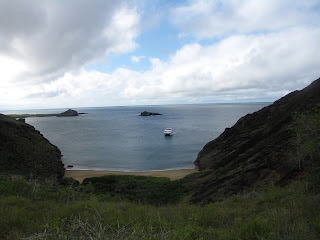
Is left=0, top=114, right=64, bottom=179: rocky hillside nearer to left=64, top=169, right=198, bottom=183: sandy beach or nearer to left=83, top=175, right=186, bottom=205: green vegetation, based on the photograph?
left=64, top=169, right=198, bottom=183: sandy beach

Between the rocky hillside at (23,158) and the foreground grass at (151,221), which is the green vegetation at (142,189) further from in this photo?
the foreground grass at (151,221)

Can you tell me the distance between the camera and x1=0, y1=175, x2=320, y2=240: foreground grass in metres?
5.43

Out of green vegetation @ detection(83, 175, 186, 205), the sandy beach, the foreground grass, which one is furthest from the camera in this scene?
the sandy beach

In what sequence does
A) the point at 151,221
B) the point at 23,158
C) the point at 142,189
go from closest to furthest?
the point at 151,221 → the point at 142,189 → the point at 23,158

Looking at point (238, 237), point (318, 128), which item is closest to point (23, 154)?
point (238, 237)

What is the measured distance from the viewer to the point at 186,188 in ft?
71.1

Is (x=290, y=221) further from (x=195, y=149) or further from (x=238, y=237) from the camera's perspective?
(x=195, y=149)

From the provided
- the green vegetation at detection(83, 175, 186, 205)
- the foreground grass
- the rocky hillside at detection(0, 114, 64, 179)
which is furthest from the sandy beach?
the foreground grass

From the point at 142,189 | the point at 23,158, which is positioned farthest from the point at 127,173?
the point at 23,158

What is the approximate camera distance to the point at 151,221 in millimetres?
7125

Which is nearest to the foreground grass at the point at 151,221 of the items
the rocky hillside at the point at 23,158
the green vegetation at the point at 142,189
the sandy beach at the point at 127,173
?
the green vegetation at the point at 142,189

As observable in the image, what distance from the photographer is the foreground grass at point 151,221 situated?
A: 17.8 ft

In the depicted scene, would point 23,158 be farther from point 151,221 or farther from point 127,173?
point 151,221

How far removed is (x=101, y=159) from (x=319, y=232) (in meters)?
41.6
